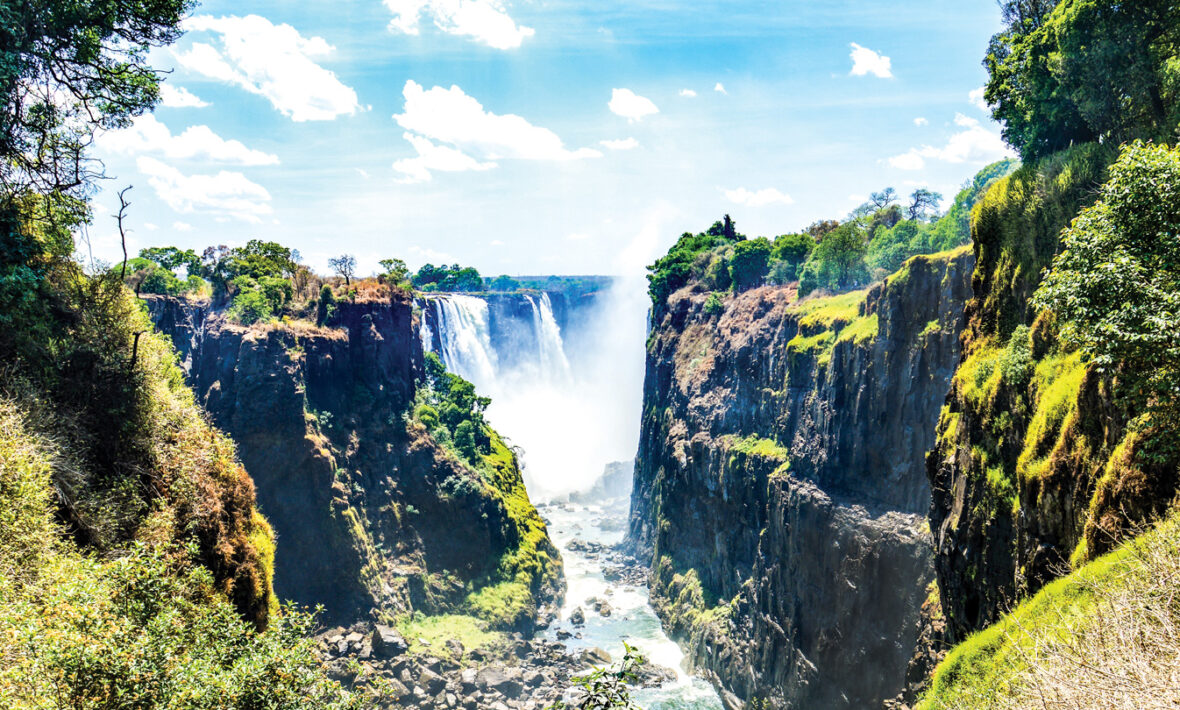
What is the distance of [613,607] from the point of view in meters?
64.0

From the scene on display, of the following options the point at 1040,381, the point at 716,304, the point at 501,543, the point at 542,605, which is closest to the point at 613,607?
the point at 542,605

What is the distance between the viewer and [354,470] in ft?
181

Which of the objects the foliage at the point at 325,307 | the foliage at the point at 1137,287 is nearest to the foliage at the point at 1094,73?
the foliage at the point at 1137,287

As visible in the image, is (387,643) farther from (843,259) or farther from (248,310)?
(843,259)

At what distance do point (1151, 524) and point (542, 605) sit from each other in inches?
2086

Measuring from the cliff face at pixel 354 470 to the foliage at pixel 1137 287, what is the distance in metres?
48.2

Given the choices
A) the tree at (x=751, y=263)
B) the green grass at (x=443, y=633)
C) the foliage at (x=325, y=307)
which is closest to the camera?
the green grass at (x=443, y=633)

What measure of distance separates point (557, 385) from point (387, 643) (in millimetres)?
72862

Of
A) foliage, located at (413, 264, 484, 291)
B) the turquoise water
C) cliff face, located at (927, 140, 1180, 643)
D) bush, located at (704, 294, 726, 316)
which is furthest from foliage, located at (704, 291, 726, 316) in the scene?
foliage, located at (413, 264, 484, 291)

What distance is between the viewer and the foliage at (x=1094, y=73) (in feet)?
68.1

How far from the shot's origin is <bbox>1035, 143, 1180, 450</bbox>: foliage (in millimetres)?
13430

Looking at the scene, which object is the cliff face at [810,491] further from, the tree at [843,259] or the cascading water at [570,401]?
the cascading water at [570,401]

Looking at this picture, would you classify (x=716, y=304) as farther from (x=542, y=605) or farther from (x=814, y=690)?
(x=814, y=690)

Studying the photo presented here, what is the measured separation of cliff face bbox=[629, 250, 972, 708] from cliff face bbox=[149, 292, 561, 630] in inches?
623
